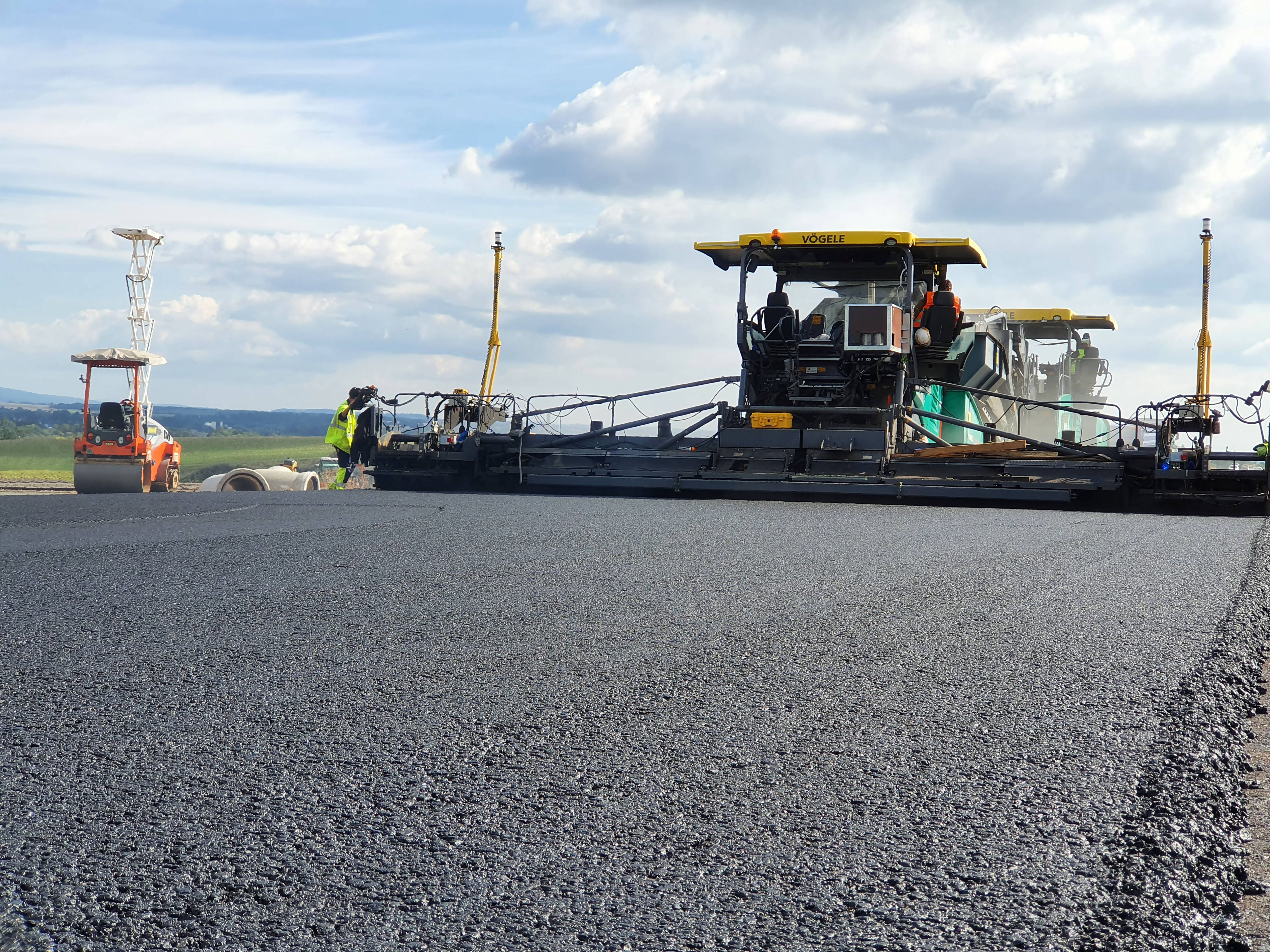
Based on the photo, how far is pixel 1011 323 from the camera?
602 inches

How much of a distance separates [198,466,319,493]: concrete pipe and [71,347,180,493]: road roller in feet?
2.37

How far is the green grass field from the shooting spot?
1480 inches

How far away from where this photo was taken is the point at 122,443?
51.2ft

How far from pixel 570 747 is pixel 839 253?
999cm

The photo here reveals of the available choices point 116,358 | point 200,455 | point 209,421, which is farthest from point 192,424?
point 116,358

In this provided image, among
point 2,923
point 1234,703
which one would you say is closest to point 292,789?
point 2,923

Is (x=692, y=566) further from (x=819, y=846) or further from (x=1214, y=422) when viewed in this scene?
(x=1214, y=422)

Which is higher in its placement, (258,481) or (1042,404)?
(1042,404)

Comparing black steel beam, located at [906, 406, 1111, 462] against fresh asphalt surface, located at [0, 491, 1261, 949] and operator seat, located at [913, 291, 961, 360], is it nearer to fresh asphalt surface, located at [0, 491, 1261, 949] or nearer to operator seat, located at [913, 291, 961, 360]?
operator seat, located at [913, 291, 961, 360]

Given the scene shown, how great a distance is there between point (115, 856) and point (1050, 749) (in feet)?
6.89

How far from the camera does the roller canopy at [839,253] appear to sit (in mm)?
11719

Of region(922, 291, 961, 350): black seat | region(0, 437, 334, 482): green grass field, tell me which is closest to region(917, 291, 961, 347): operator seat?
region(922, 291, 961, 350): black seat

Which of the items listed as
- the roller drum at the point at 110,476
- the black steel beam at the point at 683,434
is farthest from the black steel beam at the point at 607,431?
the roller drum at the point at 110,476

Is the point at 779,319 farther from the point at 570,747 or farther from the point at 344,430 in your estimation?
the point at 570,747
